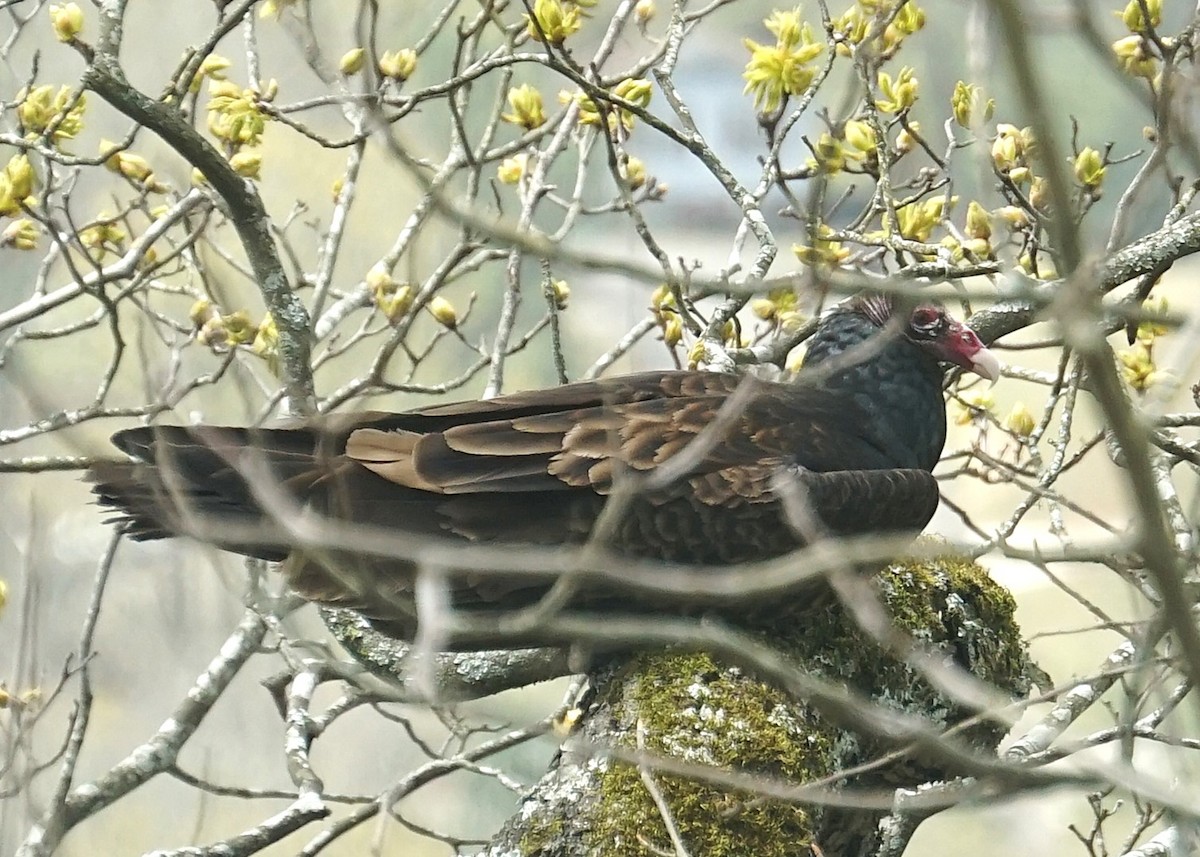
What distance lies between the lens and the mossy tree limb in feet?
6.22

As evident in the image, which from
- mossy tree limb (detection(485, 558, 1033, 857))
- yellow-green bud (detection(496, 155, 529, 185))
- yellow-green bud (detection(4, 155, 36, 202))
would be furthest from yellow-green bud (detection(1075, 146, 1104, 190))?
yellow-green bud (detection(4, 155, 36, 202))

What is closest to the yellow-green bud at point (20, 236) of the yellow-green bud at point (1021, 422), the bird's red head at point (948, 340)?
the bird's red head at point (948, 340)

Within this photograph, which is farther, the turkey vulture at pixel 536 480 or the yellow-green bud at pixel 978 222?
the yellow-green bud at pixel 978 222

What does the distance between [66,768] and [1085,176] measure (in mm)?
2299

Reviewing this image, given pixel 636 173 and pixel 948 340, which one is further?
pixel 636 173

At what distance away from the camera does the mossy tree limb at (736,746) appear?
1895 mm

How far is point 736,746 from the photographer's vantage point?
6.41 feet

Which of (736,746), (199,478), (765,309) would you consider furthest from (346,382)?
(736,746)

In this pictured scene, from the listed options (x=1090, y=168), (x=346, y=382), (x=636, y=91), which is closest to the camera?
(x=1090, y=168)

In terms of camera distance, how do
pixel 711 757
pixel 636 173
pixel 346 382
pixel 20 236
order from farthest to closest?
pixel 346 382
pixel 636 173
pixel 20 236
pixel 711 757

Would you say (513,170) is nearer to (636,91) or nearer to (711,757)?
(636,91)

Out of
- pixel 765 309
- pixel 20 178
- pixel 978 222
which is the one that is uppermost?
pixel 20 178

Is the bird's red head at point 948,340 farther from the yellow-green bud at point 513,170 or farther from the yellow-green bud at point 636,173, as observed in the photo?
the yellow-green bud at point 513,170

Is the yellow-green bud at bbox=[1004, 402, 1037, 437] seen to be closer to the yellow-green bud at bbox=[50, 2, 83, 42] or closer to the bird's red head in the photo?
the bird's red head
